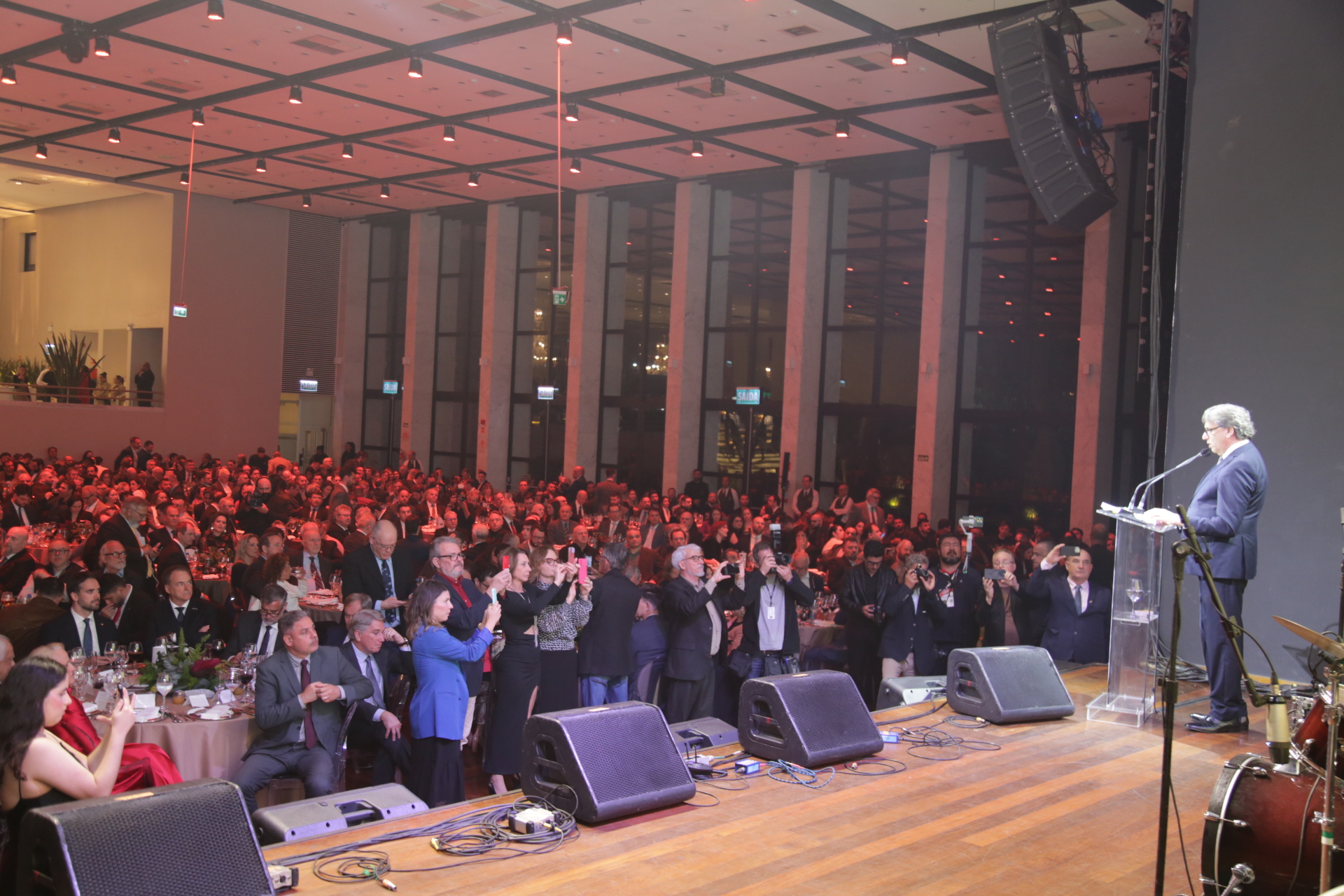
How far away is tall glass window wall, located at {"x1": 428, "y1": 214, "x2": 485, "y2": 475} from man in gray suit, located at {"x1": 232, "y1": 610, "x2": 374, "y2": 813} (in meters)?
17.6

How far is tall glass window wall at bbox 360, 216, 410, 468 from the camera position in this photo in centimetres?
2391

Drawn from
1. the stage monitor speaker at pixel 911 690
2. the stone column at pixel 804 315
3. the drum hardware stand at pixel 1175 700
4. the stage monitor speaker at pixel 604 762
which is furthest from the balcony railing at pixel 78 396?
the drum hardware stand at pixel 1175 700

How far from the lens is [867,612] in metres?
7.41

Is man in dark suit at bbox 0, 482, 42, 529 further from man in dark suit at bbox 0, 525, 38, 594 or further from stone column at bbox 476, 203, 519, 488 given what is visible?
stone column at bbox 476, 203, 519, 488

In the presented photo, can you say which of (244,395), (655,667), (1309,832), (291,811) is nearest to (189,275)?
(244,395)

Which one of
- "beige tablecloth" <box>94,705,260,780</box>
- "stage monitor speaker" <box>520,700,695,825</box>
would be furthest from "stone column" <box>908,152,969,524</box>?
"stage monitor speaker" <box>520,700,695,825</box>

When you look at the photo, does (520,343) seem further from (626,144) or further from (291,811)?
(291,811)

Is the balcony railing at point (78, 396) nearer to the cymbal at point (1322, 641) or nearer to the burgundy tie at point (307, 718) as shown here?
the burgundy tie at point (307, 718)

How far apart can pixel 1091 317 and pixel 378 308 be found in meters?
16.1

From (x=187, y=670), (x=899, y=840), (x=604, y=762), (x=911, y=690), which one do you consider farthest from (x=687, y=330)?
(x=899, y=840)

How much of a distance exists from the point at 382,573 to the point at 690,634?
2223 mm

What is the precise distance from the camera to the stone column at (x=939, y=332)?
14.9m

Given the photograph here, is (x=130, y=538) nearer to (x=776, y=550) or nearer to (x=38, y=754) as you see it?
(x=776, y=550)

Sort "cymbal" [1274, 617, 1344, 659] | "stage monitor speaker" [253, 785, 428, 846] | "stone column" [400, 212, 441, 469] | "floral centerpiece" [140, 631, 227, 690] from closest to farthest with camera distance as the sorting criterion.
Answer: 1. "cymbal" [1274, 617, 1344, 659]
2. "stage monitor speaker" [253, 785, 428, 846]
3. "floral centerpiece" [140, 631, 227, 690]
4. "stone column" [400, 212, 441, 469]
